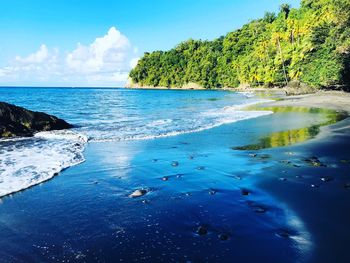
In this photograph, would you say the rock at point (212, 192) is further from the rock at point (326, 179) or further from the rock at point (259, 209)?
the rock at point (326, 179)

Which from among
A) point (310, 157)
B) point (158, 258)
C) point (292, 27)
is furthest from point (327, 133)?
point (292, 27)

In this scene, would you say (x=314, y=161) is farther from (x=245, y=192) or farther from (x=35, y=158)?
(x=35, y=158)

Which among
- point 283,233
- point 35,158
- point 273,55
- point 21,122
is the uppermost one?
point 273,55

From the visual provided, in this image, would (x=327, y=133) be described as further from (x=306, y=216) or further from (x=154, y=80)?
(x=154, y=80)

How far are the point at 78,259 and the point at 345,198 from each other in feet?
17.7

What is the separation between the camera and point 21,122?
18.3 m

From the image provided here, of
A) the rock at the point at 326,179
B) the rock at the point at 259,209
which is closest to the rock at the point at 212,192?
the rock at the point at 259,209

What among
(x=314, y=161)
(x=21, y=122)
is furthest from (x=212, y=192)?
(x=21, y=122)

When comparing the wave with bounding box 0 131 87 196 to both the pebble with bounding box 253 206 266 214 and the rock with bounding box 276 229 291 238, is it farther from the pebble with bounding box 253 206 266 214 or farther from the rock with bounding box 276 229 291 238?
the rock with bounding box 276 229 291 238

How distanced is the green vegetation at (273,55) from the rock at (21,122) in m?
35.4

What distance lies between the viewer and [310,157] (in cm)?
1084

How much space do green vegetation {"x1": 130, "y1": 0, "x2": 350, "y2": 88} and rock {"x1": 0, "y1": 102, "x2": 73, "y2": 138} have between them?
35.4 meters

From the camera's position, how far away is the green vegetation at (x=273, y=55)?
47.8 m

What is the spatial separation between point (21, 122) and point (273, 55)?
97168mm
